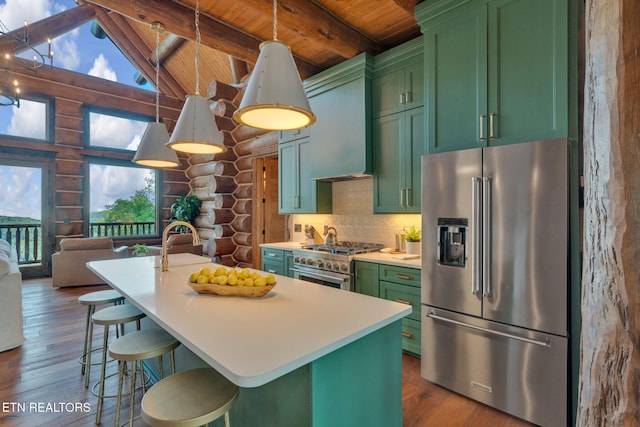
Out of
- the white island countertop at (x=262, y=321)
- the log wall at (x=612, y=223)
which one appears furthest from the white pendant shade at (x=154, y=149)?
the log wall at (x=612, y=223)

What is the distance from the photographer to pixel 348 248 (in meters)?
3.49

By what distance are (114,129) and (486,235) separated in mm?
8116

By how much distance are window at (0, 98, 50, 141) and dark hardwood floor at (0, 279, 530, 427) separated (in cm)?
482

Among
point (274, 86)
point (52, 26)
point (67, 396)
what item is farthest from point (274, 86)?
point (52, 26)

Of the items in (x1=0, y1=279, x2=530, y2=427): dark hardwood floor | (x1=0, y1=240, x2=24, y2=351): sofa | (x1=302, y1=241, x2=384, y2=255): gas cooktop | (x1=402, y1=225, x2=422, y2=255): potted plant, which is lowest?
(x1=0, y1=279, x2=530, y2=427): dark hardwood floor

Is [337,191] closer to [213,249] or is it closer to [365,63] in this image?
[365,63]

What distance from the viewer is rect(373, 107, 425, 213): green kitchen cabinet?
305cm

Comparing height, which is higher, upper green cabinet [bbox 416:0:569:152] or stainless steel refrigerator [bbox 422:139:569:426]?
upper green cabinet [bbox 416:0:569:152]

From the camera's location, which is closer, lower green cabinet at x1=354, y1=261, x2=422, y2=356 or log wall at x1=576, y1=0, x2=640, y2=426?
log wall at x1=576, y1=0, x2=640, y2=426

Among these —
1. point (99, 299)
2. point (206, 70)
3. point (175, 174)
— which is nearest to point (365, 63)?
point (99, 299)

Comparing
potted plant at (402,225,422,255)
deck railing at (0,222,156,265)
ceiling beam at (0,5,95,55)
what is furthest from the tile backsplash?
ceiling beam at (0,5,95,55)

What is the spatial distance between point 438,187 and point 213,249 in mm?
4973

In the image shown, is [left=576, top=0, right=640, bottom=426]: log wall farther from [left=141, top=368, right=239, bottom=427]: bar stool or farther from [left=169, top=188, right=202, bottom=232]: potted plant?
[left=169, top=188, right=202, bottom=232]: potted plant

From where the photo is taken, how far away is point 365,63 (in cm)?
335
